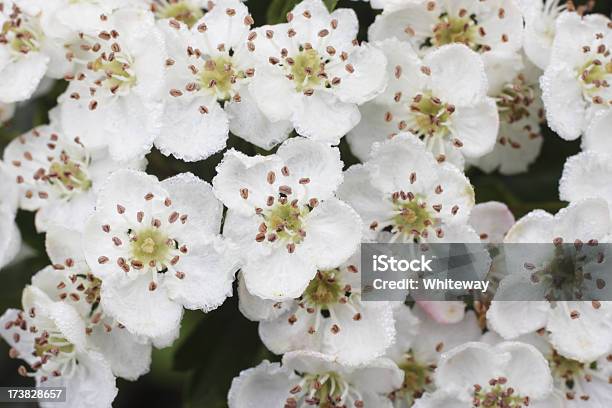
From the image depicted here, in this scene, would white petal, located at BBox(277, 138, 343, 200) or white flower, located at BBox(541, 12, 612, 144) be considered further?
white flower, located at BBox(541, 12, 612, 144)

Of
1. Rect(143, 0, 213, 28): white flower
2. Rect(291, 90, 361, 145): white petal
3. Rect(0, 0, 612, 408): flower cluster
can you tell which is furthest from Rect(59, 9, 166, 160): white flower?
Rect(291, 90, 361, 145): white petal

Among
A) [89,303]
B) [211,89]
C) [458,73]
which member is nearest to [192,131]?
[211,89]

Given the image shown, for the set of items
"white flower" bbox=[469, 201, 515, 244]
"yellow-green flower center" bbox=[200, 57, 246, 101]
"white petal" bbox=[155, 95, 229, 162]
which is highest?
"yellow-green flower center" bbox=[200, 57, 246, 101]

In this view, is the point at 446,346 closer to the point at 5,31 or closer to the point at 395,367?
the point at 395,367

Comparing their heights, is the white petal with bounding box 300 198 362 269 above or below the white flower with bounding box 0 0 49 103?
below

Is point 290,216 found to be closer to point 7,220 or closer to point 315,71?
point 315,71

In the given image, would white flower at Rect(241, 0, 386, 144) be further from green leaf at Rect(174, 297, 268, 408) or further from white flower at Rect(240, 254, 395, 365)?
green leaf at Rect(174, 297, 268, 408)
